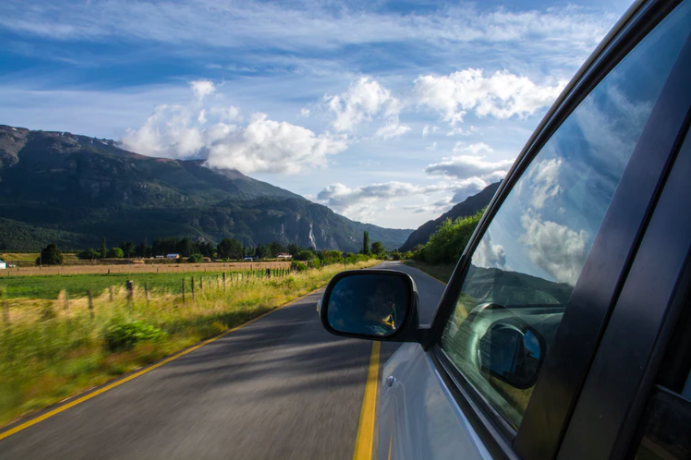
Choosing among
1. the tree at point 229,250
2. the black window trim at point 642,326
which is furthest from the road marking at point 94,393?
the tree at point 229,250

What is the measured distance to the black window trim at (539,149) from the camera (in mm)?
812

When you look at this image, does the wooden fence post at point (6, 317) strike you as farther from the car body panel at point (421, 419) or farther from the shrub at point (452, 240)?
the shrub at point (452, 240)

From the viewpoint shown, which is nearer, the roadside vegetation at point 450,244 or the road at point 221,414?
the road at point 221,414

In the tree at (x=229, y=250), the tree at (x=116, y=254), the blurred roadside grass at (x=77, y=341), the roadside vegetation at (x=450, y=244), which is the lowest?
the tree at (x=116, y=254)

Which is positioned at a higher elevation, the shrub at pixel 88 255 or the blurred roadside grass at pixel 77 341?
the blurred roadside grass at pixel 77 341

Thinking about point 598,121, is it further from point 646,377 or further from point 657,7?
point 646,377

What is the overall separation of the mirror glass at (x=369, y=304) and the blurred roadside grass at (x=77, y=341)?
466cm

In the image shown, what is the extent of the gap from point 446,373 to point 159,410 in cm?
424

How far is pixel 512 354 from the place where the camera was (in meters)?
1.24

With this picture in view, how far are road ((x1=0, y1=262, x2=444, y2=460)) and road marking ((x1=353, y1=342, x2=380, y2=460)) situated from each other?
0.07 meters

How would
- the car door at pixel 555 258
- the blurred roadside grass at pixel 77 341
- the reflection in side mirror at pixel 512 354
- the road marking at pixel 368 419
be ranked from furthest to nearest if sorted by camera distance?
the blurred roadside grass at pixel 77 341
the road marking at pixel 368 419
the reflection in side mirror at pixel 512 354
the car door at pixel 555 258

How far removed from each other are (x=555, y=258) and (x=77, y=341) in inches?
353

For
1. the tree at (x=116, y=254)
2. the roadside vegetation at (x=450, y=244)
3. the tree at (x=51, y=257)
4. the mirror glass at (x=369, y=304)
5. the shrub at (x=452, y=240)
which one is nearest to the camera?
the mirror glass at (x=369, y=304)

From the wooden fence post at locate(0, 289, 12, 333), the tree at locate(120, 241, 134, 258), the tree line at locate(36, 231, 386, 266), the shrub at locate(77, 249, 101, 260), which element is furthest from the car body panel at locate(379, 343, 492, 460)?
the tree at locate(120, 241, 134, 258)
